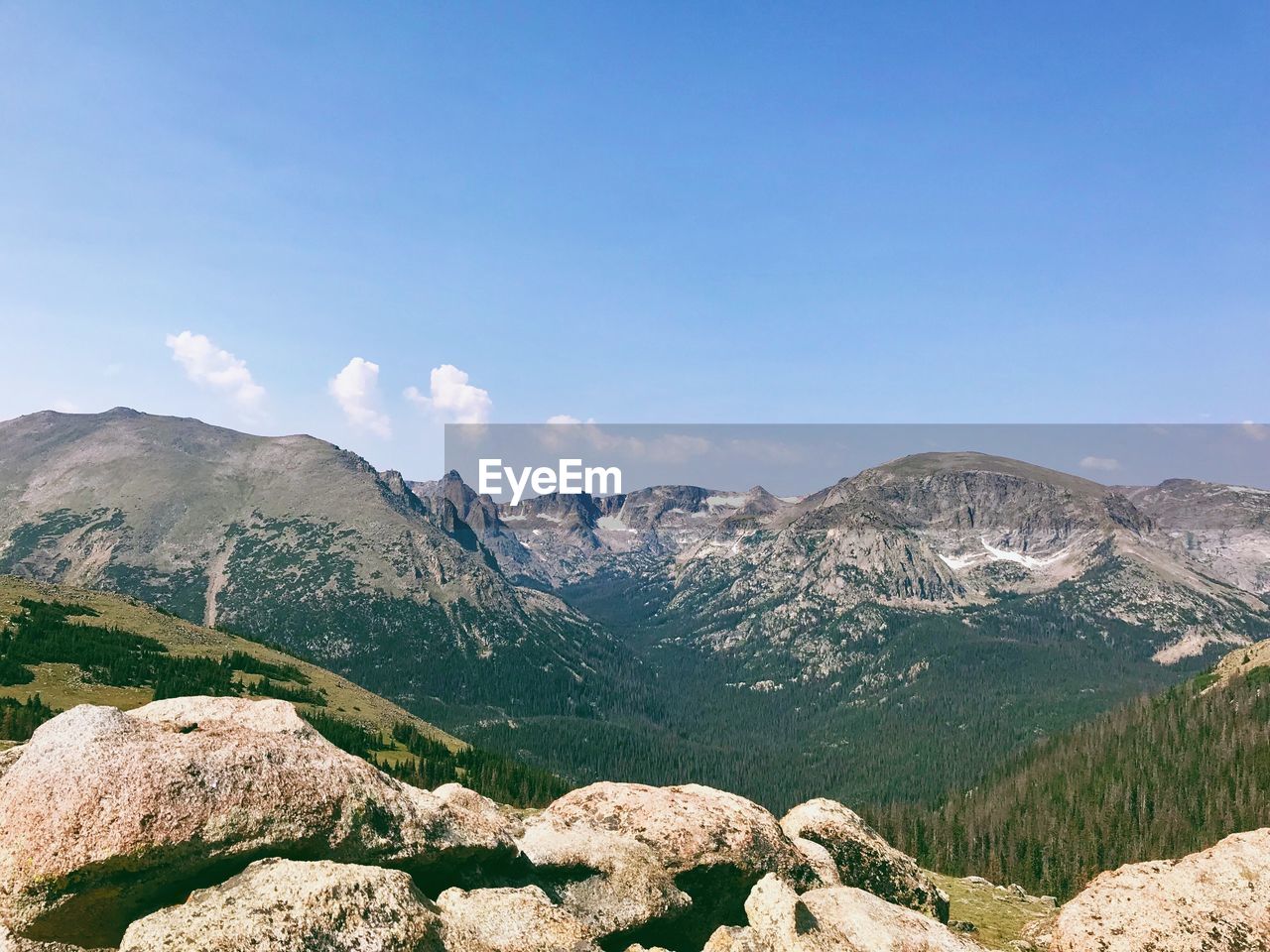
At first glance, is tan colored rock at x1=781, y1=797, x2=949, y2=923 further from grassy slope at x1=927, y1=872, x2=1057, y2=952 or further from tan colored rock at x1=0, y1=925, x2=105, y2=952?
tan colored rock at x1=0, y1=925, x2=105, y2=952

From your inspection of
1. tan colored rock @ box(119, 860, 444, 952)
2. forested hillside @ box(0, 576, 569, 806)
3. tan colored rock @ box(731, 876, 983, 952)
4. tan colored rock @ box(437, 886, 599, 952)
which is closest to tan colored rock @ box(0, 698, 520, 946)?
tan colored rock @ box(119, 860, 444, 952)

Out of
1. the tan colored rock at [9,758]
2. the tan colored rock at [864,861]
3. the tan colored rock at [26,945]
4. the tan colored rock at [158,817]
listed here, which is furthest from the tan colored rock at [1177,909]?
the tan colored rock at [9,758]

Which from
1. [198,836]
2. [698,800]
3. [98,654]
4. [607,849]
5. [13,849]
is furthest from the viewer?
[98,654]

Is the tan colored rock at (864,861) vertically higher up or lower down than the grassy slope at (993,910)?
higher up

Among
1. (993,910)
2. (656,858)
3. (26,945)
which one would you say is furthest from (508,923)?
(993,910)

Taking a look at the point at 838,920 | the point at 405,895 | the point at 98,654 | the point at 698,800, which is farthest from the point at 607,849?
the point at 98,654

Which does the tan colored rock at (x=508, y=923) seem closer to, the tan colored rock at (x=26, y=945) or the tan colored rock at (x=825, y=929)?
the tan colored rock at (x=825, y=929)

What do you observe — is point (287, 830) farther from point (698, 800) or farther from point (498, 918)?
point (698, 800)
